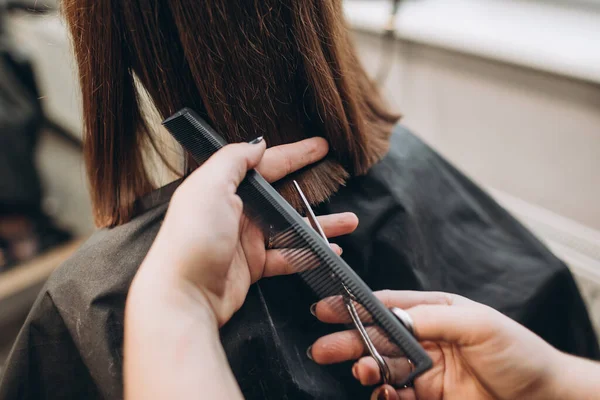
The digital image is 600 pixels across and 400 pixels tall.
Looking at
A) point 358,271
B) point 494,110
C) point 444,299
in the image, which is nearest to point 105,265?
point 358,271

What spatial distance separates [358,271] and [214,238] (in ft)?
0.93

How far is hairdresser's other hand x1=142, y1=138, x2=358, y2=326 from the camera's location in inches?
18.5

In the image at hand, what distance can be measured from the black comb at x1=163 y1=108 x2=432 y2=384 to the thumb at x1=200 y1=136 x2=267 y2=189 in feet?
0.06

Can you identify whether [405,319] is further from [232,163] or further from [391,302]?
[232,163]

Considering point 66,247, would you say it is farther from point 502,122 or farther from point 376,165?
point 502,122

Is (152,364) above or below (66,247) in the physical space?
above

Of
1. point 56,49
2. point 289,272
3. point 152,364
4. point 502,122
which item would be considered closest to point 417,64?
point 502,122

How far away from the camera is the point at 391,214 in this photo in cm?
76

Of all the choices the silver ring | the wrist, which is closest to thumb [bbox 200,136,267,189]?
the wrist

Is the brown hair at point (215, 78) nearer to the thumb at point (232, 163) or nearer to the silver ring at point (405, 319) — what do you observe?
the thumb at point (232, 163)

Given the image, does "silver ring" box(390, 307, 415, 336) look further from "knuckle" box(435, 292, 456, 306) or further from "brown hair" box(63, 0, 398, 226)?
"brown hair" box(63, 0, 398, 226)

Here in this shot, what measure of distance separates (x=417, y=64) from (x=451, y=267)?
28.5 inches

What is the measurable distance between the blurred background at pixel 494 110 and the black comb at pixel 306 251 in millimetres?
546

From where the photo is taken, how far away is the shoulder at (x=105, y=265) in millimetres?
617
